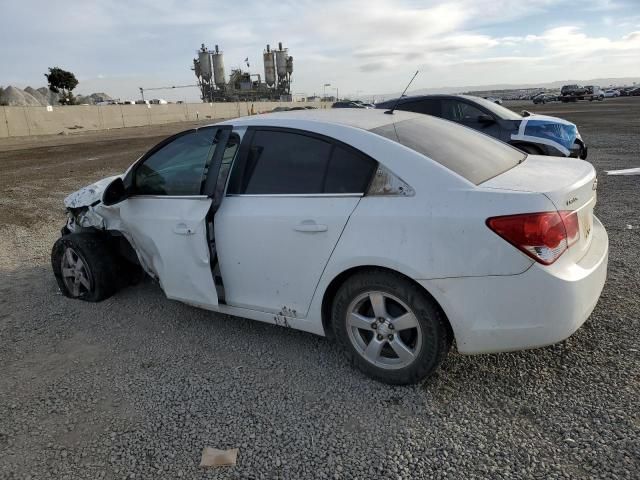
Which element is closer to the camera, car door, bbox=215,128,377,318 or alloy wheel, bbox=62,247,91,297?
car door, bbox=215,128,377,318

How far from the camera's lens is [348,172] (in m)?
3.00

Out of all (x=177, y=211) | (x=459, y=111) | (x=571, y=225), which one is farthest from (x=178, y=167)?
(x=459, y=111)

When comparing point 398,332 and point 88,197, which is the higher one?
point 88,197

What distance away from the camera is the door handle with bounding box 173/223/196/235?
353 cm

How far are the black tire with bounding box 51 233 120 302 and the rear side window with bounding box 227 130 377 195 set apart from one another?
176 centimetres

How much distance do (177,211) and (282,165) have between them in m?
0.93

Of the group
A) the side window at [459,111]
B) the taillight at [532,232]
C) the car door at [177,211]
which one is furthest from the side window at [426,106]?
the taillight at [532,232]

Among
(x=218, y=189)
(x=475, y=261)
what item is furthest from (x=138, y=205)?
(x=475, y=261)

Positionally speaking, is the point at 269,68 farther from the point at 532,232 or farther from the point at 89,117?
the point at 532,232

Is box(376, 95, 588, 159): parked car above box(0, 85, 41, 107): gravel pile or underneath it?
underneath

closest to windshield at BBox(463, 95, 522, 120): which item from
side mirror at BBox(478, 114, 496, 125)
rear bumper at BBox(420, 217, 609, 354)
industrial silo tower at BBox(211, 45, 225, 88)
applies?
side mirror at BBox(478, 114, 496, 125)

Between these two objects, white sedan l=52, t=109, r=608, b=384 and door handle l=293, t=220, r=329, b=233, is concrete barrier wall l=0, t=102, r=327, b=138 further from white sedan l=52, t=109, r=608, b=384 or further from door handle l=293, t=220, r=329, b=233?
door handle l=293, t=220, r=329, b=233

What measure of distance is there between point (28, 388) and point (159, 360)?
82cm

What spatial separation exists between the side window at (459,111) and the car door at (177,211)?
6465mm
